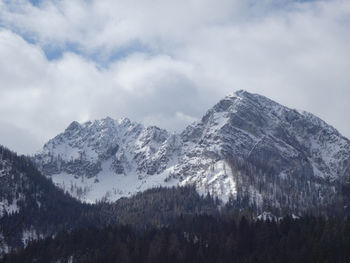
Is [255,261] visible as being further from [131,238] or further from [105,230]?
[105,230]

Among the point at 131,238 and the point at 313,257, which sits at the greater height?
the point at 131,238

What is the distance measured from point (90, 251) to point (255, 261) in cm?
6771

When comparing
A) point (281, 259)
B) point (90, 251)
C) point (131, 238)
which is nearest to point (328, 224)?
point (281, 259)

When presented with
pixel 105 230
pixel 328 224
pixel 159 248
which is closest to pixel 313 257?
pixel 328 224

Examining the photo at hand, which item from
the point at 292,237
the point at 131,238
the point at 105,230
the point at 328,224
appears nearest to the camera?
the point at 292,237

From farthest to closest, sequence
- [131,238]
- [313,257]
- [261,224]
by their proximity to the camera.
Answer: [131,238] < [261,224] < [313,257]

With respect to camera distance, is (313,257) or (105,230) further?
(105,230)

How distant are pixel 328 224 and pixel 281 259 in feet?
106

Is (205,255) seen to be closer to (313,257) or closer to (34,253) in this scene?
(313,257)

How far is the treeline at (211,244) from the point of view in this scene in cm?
11912

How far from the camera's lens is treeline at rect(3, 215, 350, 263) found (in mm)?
119125

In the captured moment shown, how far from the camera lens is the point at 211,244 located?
146 metres

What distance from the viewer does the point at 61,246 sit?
170625mm

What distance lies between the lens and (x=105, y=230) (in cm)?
17825
